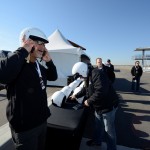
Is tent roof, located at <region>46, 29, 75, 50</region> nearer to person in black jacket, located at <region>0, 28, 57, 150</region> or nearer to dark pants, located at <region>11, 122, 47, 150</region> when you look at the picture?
person in black jacket, located at <region>0, 28, 57, 150</region>

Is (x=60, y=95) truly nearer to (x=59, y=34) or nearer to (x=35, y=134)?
(x=35, y=134)

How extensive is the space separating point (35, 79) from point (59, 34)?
1206 centimetres

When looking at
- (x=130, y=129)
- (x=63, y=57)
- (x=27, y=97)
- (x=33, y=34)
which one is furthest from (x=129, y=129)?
(x=63, y=57)

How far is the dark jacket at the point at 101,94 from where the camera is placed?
2.88m

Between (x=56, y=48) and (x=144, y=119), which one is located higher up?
(x=56, y=48)

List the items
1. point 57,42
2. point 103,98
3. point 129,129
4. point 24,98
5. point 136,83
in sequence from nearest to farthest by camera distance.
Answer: point 24,98, point 103,98, point 129,129, point 136,83, point 57,42

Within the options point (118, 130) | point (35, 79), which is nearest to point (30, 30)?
point (35, 79)

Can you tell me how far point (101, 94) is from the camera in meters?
2.90

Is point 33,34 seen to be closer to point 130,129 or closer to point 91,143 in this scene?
point 91,143

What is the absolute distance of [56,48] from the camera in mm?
12023

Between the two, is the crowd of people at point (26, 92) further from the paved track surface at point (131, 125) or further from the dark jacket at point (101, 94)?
the paved track surface at point (131, 125)

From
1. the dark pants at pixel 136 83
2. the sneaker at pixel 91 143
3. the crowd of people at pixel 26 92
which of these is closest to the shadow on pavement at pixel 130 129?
the sneaker at pixel 91 143

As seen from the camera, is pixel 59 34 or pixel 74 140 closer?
pixel 74 140

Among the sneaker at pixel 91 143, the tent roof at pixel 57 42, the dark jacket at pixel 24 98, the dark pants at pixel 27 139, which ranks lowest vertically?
the sneaker at pixel 91 143
